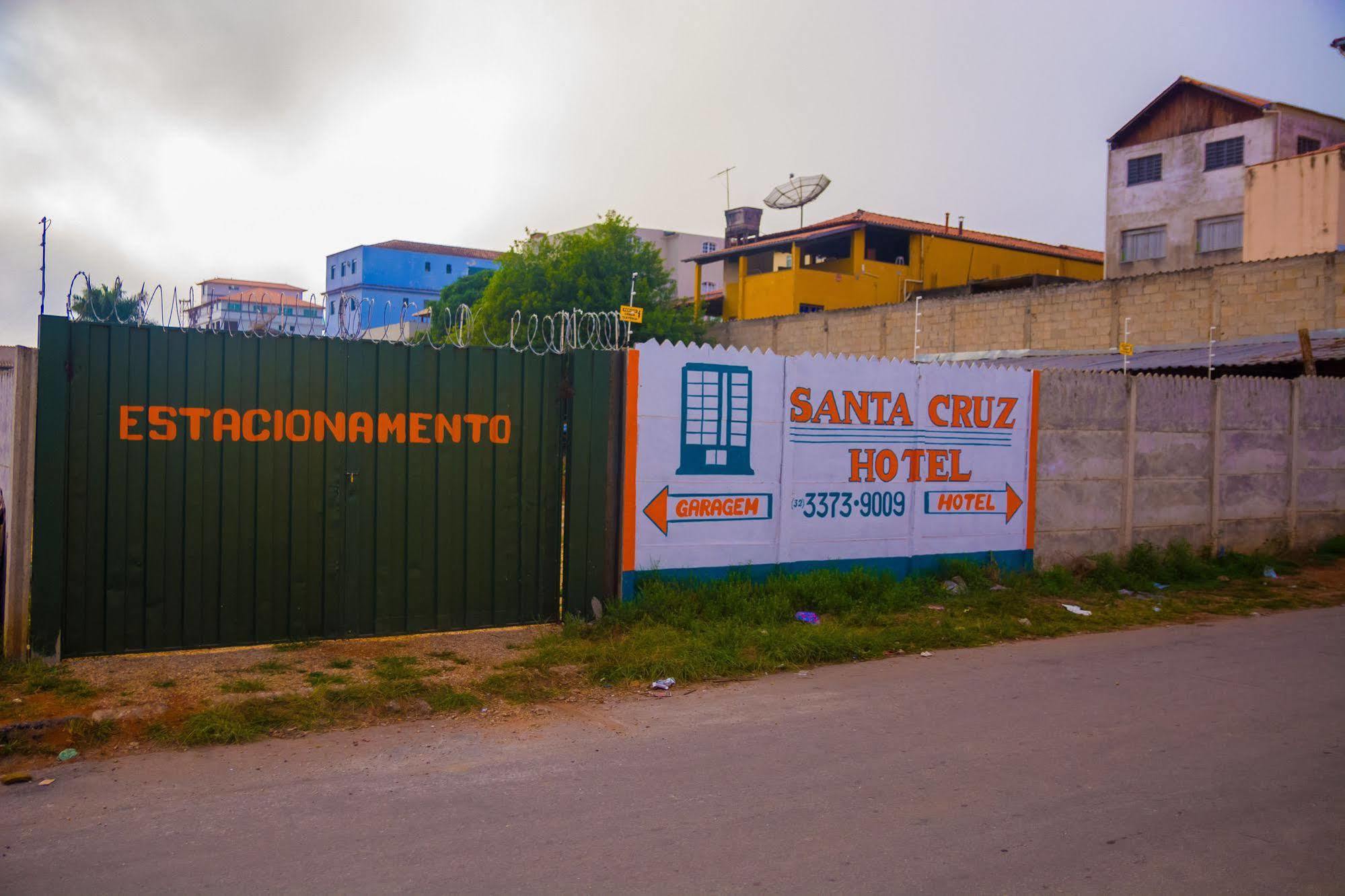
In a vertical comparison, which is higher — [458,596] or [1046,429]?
[1046,429]

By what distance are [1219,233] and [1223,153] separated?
3.43 meters

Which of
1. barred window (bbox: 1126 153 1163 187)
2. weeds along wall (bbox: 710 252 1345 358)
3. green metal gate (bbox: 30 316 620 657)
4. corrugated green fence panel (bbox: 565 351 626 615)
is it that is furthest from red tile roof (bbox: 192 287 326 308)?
barred window (bbox: 1126 153 1163 187)

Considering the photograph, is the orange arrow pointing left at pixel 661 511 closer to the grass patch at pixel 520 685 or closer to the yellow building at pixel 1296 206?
the grass patch at pixel 520 685

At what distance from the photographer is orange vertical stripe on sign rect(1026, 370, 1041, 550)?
1112cm

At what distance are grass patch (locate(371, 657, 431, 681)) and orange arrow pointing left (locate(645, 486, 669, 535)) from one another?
7.77 ft

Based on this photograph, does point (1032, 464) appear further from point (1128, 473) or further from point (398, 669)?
point (398, 669)

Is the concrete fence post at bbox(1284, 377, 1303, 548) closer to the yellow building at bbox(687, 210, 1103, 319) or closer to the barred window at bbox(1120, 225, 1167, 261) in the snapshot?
the yellow building at bbox(687, 210, 1103, 319)

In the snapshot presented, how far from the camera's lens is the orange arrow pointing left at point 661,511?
343 inches

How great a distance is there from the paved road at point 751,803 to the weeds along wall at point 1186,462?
469cm

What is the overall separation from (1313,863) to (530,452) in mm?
5771

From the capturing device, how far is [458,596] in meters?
8.00

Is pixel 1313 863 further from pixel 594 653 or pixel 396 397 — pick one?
pixel 396 397

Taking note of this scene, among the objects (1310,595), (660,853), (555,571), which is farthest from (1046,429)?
(660,853)

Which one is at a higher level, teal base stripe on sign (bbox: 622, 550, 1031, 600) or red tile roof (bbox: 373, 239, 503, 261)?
red tile roof (bbox: 373, 239, 503, 261)
